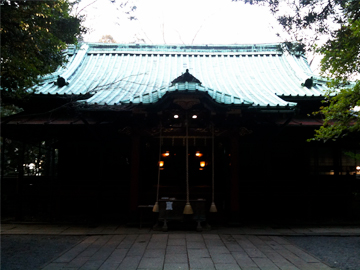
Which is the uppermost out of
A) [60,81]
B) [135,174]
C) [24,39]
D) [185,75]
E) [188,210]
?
[60,81]

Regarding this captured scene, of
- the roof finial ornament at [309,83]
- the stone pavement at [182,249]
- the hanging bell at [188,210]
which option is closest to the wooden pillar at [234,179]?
the stone pavement at [182,249]

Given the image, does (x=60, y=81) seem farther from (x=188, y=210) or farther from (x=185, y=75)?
(x=188, y=210)

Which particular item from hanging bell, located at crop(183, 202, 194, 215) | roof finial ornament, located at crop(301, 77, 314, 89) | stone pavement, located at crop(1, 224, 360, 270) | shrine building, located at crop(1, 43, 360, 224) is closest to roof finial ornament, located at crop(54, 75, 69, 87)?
shrine building, located at crop(1, 43, 360, 224)

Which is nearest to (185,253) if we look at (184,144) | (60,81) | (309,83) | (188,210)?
(188,210)

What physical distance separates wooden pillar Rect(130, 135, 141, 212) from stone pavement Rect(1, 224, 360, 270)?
843mm

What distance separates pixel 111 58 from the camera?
1400 centimetres

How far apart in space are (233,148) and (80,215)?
6486 millimetres

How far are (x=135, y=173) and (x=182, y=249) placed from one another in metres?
3.23

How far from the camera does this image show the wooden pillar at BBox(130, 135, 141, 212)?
28.9 feet

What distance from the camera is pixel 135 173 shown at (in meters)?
8.88

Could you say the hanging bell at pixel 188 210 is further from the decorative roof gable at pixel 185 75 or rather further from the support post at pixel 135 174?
the decorative roof gable at pixel 185 75

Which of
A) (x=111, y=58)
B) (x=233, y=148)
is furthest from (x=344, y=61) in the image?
(x=111, y=58)

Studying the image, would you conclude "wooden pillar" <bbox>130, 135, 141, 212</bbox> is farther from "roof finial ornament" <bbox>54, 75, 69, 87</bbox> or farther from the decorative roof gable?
"roof finial ornament" <bbox>54, 75, 69, 87</bbox>

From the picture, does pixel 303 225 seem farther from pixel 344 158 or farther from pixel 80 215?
pixel 80 215
